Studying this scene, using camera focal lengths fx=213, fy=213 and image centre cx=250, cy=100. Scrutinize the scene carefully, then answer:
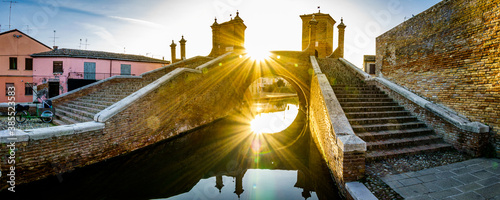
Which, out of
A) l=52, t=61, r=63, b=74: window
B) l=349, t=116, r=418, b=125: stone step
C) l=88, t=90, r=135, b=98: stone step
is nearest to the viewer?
l=349, t=116, r=418, b=125: stone step

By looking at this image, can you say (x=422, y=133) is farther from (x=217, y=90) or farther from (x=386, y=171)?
(x=217, y=90)

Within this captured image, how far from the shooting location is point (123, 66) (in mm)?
19266

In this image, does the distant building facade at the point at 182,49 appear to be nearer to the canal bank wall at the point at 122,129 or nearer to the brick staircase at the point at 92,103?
the brick staircase at the point at 92,103

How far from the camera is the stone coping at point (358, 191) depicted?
3.36 meters

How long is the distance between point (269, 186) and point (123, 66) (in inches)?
758

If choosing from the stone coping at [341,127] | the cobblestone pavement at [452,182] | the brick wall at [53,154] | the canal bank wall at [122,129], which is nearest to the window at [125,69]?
the canal bank wall at [122,129]

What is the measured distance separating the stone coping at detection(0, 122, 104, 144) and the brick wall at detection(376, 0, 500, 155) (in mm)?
9571

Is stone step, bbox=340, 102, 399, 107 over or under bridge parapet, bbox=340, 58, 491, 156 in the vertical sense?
over

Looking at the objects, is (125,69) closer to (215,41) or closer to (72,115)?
(215,41)

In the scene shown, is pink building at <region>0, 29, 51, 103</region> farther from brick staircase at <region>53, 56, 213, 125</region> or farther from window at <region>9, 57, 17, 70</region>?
brick staircase at <region>53, 56, 213, 125</region>

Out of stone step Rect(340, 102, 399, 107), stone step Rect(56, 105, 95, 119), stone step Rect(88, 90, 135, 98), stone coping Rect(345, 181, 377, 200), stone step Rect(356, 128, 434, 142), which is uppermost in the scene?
stone step Rect(88, 90, 135, 98)

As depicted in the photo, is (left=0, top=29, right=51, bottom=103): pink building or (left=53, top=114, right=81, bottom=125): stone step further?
(left=0, top=29, right=51, bottom=103): pink building

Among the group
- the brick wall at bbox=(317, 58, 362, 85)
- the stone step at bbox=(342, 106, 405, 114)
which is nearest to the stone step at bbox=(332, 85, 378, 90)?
the brick wall at bbox=(317, 58, 362, 85)

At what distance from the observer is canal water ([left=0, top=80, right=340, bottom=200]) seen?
177 inches
